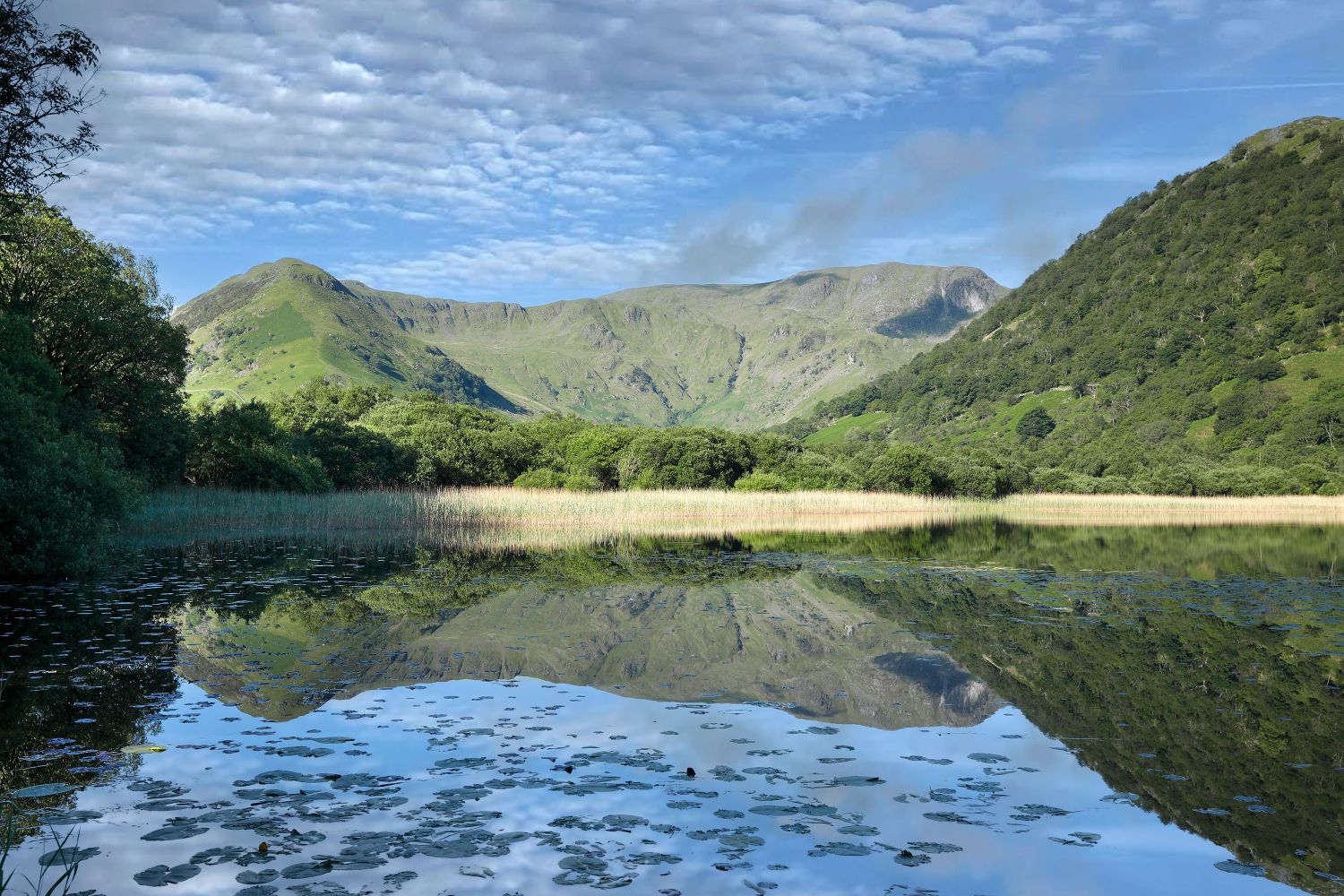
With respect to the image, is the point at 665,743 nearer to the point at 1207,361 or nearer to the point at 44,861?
the point at 44,861

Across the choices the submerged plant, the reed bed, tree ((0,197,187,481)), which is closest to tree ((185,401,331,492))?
the reed bed

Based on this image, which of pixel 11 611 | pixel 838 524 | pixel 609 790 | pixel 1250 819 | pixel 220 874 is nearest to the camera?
pixel 220 874

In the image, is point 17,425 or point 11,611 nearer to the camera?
point 11,611

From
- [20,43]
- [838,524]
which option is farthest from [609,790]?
[838,524]

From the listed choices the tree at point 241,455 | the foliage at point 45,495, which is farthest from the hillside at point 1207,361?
the foliage at point 45,495

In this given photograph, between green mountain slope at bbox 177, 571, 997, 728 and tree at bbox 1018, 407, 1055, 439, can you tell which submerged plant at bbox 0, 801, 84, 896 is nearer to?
green mountain slope at bbox 177, 571, 997, 728

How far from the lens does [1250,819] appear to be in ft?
24.3

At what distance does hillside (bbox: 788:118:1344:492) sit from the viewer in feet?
381

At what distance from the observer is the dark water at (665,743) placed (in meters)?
6.39

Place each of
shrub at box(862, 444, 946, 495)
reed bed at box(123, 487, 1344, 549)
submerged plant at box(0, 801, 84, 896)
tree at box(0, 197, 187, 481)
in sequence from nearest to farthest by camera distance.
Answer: submerged plant at box(0, 801, 84, 896)
tree at box(0, 197, 187, 481)
reed bed at box(123, 487, 1344, 549)
shrub at box(862, 444, 946, 495)

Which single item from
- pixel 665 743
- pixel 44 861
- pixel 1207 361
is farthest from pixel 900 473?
pixel 1207 361

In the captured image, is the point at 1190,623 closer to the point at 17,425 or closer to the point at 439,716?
the point at 439,716

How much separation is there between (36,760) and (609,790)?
17.9 feet

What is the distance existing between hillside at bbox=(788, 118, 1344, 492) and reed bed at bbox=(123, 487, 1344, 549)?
4070 cm
